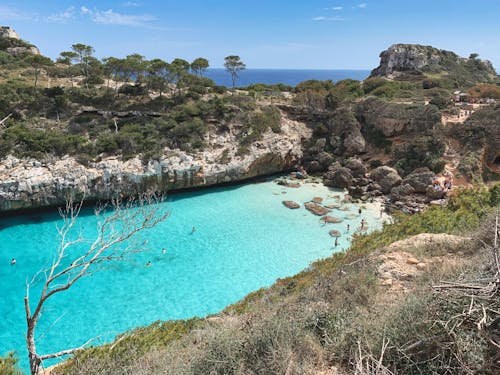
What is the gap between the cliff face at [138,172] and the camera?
744 inches

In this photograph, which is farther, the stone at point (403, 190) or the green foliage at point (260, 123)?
the green foliage at point (260, 123)

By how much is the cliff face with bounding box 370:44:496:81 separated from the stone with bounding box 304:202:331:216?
109 feet

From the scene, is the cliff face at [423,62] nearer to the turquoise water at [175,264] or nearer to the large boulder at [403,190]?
the large boulder at [403,190]

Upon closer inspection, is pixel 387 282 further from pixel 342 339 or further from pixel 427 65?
pixel 427 65

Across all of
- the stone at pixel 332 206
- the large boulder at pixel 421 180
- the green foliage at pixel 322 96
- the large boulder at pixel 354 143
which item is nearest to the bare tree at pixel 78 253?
the stone at pixel 332 206

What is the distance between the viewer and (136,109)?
27656 millimetres

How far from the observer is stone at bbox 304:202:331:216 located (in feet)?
64.3

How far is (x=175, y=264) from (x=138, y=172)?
930 cm

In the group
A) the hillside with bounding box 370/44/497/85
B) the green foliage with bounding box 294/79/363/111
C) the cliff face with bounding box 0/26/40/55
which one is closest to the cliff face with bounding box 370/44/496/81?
the hillside with bounding box 370/44/497/85

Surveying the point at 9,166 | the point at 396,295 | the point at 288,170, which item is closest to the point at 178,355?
the point at 396,295

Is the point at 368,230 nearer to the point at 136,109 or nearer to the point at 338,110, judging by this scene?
the point at 338,110

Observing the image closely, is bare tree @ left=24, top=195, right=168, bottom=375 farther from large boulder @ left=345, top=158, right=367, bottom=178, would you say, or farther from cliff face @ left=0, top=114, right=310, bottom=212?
large boulder @ left=345, top=158, right=367, bottom=178

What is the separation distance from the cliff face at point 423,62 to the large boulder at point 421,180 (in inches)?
1120

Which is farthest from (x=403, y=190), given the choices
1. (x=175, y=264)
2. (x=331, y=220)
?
(x=175, y=264)
